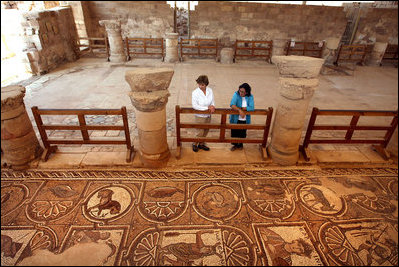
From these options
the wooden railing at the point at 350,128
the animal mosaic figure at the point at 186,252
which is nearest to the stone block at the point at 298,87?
the wooden railing at the point at 350,128

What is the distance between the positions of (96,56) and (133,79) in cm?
911

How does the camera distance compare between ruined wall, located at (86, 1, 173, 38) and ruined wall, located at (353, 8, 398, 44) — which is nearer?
ruined wall, located at (86, 1, 173, 38)

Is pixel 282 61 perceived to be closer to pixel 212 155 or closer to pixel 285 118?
pixel 285 118

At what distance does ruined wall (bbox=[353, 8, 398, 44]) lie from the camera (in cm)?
1170

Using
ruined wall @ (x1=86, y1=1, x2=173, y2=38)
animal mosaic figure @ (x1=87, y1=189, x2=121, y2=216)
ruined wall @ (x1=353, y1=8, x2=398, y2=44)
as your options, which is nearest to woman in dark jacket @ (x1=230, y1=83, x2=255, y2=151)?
animal mosaic figure @ (x1=87, y1=189, x2=121, y2=216)

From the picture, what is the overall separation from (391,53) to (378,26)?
2.02 metres

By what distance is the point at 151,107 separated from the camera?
3273mm

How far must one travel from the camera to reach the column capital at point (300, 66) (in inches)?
125

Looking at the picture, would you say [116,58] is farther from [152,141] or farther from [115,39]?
[152,141]

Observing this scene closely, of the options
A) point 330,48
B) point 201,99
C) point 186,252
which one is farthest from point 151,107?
point 330,48

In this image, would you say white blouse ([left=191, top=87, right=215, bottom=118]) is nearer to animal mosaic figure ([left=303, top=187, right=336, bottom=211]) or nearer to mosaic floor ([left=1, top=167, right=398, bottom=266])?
mosaic floor ([left=1, top=167, right=398, bottom=266])

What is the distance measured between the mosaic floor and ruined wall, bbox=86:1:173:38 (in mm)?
10259

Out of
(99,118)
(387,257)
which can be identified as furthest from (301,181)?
(99,118)

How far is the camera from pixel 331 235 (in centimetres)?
278
